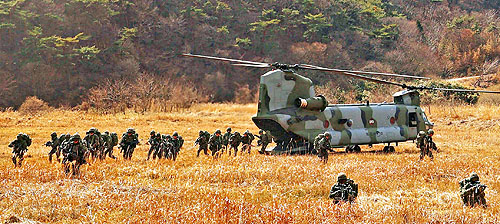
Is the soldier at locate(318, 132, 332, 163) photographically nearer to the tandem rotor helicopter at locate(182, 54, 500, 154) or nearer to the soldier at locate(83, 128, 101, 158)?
the tandem rotor helicopter at locate(182, 54, 500, 154)

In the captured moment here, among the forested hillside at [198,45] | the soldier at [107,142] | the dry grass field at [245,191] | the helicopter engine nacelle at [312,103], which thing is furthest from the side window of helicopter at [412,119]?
the forested hillside at [198,45]

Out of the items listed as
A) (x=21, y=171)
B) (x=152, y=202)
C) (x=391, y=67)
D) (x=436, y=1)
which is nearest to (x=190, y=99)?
(x=391, y=67)

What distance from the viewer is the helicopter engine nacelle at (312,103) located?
16.8 m

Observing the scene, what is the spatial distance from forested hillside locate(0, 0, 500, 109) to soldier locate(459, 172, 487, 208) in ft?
109

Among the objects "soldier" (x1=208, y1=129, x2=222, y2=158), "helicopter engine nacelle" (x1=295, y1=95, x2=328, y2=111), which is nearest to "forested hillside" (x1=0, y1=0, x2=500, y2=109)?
"helicopter engine nacelle" (x1=295, y1=95, x2=328, y2=111)

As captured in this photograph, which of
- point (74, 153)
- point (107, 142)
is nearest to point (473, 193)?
point (74, 153)

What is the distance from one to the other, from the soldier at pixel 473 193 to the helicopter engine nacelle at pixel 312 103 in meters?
8.76

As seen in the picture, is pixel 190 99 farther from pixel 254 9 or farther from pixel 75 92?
pixel 254 9

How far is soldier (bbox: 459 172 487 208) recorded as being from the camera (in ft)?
26.6

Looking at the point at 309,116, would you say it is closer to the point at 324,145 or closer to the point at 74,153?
the point at 324,145

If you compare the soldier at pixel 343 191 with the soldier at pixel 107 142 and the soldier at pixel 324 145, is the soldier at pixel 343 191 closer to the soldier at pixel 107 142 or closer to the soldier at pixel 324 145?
the soldier at pixel 324 145

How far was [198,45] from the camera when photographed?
59969 millimetres

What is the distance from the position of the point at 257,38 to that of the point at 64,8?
22.5m

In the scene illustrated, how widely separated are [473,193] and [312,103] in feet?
29.6
